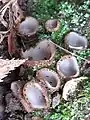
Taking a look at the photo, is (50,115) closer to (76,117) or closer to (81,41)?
(76,117)

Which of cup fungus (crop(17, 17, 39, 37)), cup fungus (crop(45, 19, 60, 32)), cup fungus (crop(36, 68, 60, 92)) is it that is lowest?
cup fungus (crop(36, 68, 60, 92))

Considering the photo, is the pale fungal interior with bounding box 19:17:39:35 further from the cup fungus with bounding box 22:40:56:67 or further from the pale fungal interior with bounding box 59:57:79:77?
the pale fungal interior with bounding box 59:57:79:77

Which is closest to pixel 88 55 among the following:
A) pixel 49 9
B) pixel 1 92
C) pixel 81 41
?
pixel 81 41

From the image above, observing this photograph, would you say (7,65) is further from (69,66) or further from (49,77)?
(69,66)

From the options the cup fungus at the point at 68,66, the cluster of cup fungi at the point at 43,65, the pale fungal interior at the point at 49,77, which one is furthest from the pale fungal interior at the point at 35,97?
the cup fungus at the point at 68,66

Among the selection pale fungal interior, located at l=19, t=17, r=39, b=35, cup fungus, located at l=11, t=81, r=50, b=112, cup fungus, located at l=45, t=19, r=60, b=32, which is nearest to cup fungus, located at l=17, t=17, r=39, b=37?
pale fungal interior, located at l=19, t=17, r=39, b=35

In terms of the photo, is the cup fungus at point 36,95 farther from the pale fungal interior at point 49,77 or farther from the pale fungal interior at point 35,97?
the pale fungal interior at point 49,77
